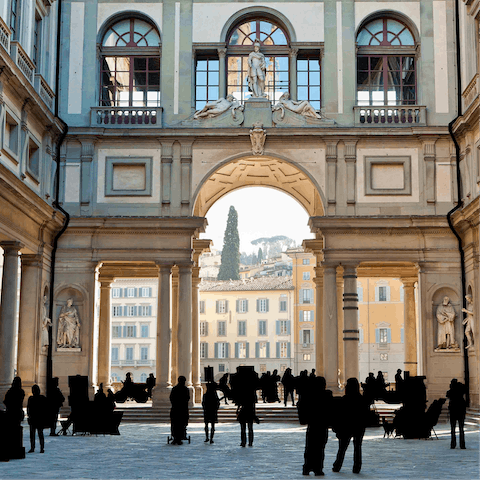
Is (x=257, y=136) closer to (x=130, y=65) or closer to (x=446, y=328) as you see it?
(x=130, y=65)

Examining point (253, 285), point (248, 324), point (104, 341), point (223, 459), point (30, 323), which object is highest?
point (253, 285)

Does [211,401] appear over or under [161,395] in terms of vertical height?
over

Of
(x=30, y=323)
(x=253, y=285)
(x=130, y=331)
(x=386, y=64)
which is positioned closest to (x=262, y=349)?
(x=253, y=285)

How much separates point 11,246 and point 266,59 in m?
12.2

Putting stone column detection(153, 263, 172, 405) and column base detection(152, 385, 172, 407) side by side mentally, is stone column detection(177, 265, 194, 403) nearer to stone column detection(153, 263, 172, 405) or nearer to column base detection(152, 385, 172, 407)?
stone column detection(153, 263, 172, 405)

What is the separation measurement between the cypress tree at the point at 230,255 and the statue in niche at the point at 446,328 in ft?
289

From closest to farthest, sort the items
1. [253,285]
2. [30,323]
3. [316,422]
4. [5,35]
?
1. [316,422]
2. [5,35]
3. [30,323]
4. [253,285]

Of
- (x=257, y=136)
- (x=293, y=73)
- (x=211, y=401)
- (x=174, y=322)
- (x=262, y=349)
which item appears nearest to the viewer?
(x=211, y=401)

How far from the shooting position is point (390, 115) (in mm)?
31172

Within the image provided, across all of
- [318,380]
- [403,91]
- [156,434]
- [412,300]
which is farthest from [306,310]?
[318,380]

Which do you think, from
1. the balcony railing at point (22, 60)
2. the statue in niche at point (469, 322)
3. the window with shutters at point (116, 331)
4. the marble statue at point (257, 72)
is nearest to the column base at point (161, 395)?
the statue in niche at point (469, 322)

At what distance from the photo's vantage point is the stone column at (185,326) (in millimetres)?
29531

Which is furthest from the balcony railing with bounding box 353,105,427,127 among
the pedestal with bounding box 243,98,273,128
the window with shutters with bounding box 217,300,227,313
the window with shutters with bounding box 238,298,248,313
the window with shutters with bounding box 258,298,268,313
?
the window with shutters with bounding box 217,300,227,313

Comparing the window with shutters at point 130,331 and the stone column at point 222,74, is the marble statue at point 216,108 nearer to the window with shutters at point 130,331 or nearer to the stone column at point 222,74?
the stone column at point 222,74
